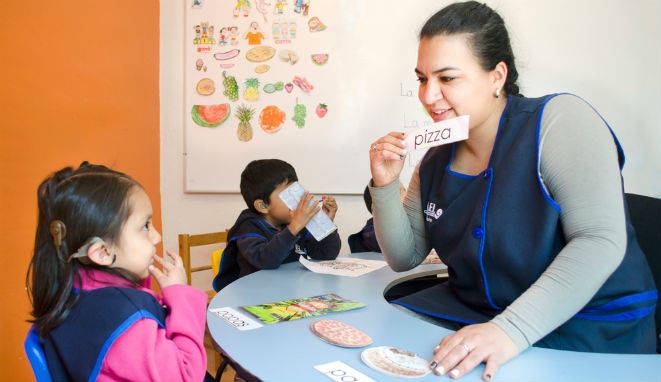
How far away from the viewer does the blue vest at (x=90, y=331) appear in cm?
79

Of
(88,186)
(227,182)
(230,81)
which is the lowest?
(227,182)

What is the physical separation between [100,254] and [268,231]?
3.20 feet

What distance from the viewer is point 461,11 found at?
1087mm

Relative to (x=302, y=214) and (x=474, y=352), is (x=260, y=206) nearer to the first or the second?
(x=302, y=214)

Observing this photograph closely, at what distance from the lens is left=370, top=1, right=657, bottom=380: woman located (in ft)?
2.58

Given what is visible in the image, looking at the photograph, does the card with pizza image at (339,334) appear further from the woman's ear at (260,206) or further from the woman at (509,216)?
the woman's ear at (260,206)

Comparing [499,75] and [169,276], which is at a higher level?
[499,75]

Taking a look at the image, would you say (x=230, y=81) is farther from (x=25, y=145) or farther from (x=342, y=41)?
(x=25, y=145)

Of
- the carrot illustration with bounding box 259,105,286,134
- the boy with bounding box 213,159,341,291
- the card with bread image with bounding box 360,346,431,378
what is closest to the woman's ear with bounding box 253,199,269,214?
the boy with bounding box 213,159,341,291

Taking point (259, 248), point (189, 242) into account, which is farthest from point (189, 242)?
point (259, 248)

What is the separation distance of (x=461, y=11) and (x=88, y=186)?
941 millimetres

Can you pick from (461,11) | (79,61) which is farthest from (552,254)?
(79,61)

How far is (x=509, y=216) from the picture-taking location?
933mm

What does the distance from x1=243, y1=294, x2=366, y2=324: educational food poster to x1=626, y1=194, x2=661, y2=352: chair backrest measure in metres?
0.87
